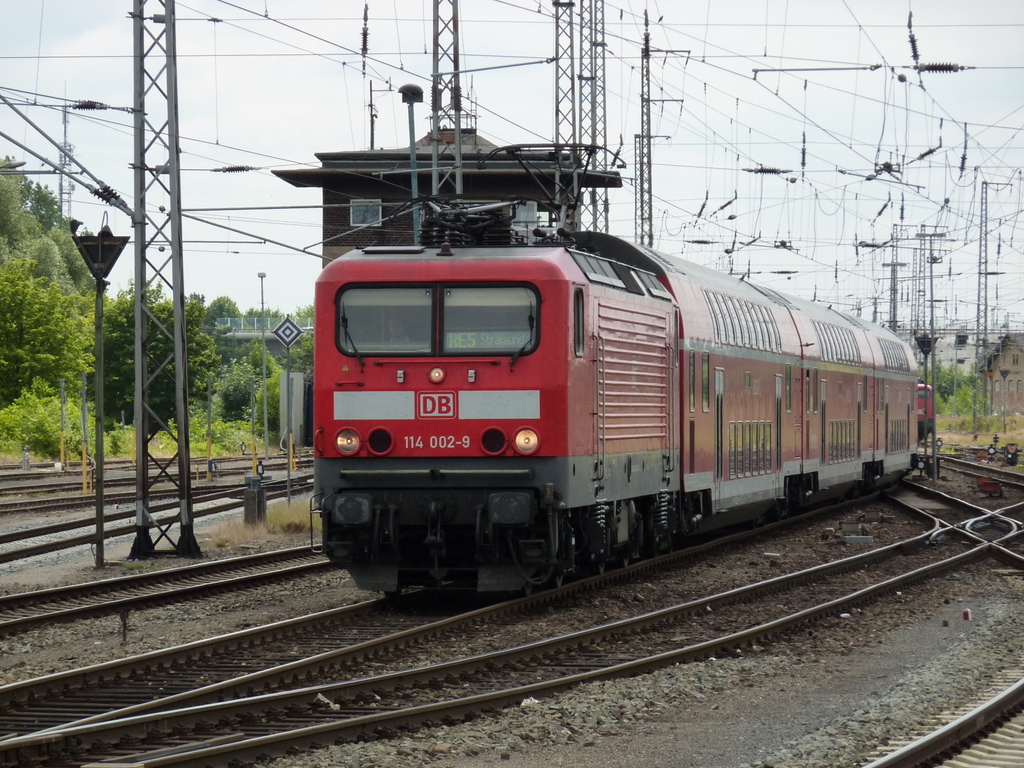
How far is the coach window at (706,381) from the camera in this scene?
18266mm

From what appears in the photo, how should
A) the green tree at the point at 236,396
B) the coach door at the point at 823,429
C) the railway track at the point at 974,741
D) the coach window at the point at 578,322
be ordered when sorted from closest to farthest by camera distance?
the railway track at the point at 974,741
the coach window at the point at 578,322
the coach door at the point at 823,429
the green tree at the point at 236,396

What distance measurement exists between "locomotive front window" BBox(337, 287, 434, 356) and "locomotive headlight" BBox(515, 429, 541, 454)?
1.14m

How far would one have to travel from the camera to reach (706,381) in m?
18.5

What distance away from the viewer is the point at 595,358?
13.7m

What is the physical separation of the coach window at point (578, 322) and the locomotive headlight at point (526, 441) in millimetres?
903

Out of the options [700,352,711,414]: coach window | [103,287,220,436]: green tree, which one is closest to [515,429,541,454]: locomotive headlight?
[700,352,711,414]: coach window

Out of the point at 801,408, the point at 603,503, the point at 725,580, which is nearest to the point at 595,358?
the point at 603,503

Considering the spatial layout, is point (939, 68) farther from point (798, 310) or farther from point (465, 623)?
point (465, 623)

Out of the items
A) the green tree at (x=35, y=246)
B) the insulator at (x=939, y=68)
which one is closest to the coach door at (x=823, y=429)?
the insulator at (x=939, y=68)

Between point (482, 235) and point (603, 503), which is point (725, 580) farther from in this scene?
point (482, 235)

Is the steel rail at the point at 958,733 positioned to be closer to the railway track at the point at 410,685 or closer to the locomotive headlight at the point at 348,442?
the railway track at the point at 410,685

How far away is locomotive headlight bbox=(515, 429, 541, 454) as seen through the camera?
41.7 ft

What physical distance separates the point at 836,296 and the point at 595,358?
177 ft

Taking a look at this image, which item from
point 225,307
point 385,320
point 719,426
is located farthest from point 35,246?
point 225,307
